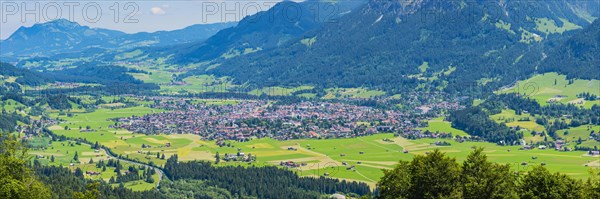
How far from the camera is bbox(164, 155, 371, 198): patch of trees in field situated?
91.3m

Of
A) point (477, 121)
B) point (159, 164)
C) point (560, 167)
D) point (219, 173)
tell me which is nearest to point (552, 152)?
point (560, 167)

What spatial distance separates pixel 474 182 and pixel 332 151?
84.9 m

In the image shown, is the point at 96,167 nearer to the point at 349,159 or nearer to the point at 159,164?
the point at 159,164

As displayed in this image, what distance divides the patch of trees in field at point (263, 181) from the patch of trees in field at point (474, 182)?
41.1m

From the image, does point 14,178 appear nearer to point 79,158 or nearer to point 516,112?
point 79,158

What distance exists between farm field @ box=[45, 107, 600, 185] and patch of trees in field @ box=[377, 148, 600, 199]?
5344cm

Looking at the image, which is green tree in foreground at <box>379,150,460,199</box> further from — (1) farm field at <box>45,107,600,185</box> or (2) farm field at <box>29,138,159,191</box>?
(2) farm field at <box>29,138,159,191</box>

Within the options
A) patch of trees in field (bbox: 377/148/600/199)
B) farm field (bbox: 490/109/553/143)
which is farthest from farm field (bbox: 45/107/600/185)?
patch of trees in field (bbox: 377/148/600/199)

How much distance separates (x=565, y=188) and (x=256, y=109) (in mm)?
157278

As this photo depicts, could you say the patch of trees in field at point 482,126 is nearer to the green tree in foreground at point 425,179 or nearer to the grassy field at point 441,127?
the grassy field at point 441,127

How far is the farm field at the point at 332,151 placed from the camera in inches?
4274

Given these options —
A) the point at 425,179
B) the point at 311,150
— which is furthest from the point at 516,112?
the point at 425,179

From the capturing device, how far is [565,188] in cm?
4119

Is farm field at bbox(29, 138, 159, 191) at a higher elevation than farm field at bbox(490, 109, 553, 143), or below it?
below
